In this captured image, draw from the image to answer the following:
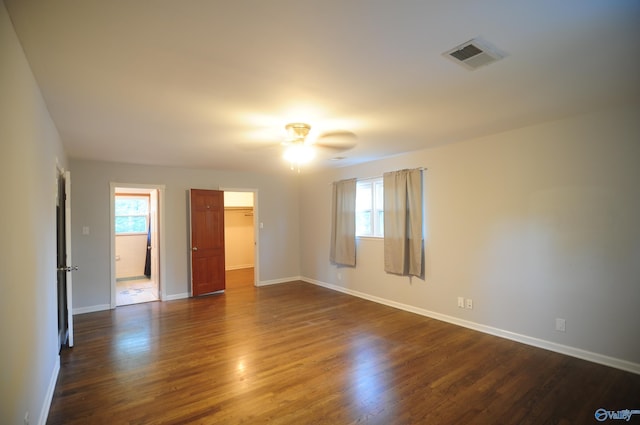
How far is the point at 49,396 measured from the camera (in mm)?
2502

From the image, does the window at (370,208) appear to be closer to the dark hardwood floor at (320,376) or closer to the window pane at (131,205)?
the dark hardwood floor at (320,376)

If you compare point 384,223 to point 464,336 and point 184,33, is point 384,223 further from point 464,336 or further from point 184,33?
point 184,33

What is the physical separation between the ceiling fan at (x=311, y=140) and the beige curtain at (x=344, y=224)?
1.53m

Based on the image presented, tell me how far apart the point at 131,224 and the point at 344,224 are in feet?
20.2

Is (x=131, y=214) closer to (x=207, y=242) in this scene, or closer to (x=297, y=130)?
(x=207, y=242)

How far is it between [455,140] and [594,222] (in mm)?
1750

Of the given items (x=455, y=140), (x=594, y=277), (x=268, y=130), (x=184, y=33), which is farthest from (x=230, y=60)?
(x=594, y=277)

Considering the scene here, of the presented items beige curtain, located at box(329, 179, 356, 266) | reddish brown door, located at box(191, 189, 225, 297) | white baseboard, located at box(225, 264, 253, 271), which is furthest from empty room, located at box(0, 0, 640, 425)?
white baseboard, located at box(225, 264, 253, 271)

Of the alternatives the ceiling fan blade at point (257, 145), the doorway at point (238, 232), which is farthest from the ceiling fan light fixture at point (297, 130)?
the doorway at point (238, 232)

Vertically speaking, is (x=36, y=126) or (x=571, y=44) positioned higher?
(x=571, y=44)

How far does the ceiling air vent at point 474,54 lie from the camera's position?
1819mm

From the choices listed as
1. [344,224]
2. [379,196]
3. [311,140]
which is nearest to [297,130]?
[311,140]

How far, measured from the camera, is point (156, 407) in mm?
2453

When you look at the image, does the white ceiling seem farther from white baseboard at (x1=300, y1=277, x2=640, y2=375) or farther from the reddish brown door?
the reddish brown door
